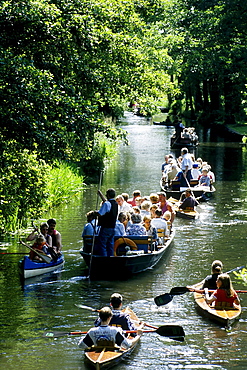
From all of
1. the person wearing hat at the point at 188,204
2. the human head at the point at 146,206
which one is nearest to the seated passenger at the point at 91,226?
the human head at the point at 146,206

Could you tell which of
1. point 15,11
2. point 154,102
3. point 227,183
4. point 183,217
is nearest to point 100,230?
point 15,11

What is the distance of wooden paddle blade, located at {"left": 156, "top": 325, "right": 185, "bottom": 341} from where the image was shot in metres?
10.1

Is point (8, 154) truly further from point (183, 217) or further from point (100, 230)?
point (183, 217)

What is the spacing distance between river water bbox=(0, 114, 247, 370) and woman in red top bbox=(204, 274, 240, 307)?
388 mm

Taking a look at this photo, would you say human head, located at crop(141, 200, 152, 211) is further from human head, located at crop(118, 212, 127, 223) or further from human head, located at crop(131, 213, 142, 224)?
human head, located at crop(131, 213, 142, 224)

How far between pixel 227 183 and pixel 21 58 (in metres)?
16.2

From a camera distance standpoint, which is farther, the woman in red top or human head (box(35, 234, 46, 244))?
human head (box(35, 234, 46, 244))

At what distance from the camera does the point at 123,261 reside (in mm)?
13516

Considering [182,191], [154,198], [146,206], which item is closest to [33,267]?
[146,206]

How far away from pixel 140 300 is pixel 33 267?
264 cm

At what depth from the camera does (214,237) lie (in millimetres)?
17797

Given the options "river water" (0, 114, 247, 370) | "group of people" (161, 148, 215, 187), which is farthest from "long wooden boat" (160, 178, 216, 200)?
"river water" (0, 114, 247, 370)

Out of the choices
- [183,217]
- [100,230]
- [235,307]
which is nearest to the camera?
[235,307]

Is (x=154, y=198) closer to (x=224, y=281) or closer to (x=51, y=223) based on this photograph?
(x=51, y=223)
